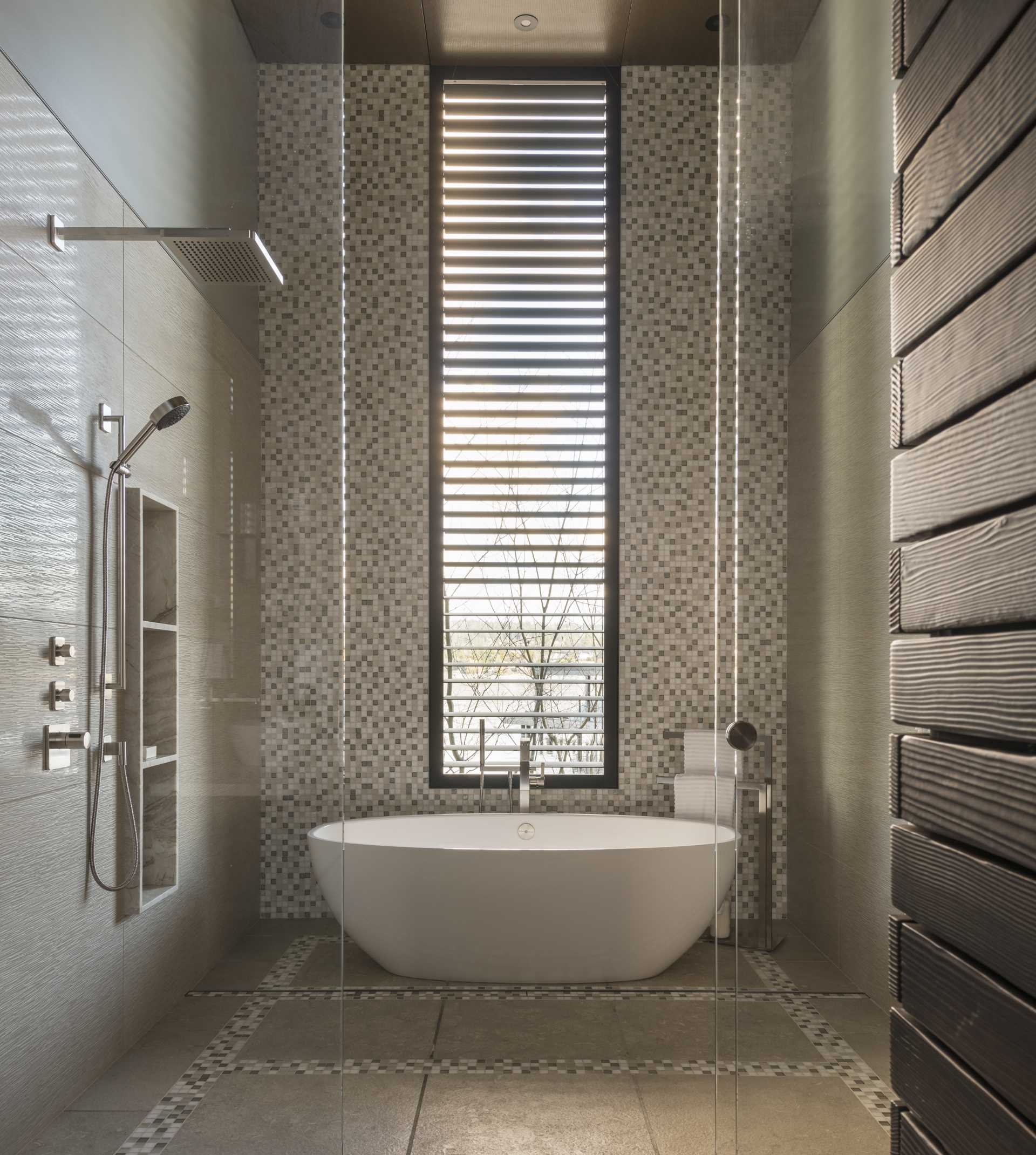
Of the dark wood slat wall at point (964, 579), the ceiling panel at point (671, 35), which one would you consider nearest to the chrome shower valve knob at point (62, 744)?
the dark wood slat wall at point (964, 579)

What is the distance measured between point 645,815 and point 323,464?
2962mm

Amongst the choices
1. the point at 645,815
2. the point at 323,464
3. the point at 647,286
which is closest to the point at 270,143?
the point at 323,464

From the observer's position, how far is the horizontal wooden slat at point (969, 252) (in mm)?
1172

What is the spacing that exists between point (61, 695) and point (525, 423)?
10.6 ft

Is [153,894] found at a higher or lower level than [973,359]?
lower

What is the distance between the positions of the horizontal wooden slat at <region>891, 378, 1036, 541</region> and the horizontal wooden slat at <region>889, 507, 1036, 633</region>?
0.08 ft

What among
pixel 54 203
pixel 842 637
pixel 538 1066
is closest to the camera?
pixel 842 637

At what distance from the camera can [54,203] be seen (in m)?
2.24

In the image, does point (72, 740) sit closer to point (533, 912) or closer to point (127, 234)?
point (127, 234)

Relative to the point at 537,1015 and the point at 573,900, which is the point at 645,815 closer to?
the point at 573,900

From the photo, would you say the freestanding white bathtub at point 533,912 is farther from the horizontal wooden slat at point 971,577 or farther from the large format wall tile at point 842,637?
the horizontal wooden slat at point 971,577

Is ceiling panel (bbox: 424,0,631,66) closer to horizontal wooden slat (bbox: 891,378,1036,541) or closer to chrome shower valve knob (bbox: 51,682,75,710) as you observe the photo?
chrome shower valve knob (bbox: 51,682,75,710)

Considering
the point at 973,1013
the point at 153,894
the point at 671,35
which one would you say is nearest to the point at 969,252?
the point at 973,1013

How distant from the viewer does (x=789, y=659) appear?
6.98 feet
